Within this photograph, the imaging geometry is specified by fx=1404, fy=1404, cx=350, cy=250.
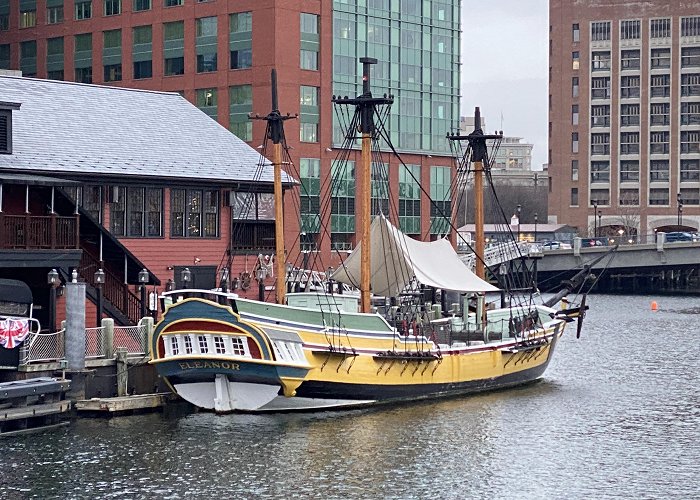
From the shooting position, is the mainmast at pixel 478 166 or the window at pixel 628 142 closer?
the mainmast at pixel 478 166

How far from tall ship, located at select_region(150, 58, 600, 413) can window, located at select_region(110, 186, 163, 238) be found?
348 cm

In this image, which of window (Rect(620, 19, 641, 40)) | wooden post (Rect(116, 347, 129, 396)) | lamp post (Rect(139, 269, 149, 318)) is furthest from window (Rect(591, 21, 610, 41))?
wooden post (Rect(116, 347, 129, 396))

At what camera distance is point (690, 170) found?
A: 7072 inches

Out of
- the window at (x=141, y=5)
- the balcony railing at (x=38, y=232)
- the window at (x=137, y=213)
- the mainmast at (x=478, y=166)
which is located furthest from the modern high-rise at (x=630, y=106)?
the balcony railing at (x=38, y=232)

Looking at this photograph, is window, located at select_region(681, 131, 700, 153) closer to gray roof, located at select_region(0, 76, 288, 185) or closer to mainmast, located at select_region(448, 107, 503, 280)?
mainmast, located at select_region(448, 107, 503, 280)

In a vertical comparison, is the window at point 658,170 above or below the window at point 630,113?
below

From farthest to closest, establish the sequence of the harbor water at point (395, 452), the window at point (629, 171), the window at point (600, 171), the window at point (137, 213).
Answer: the window at point (600, 171), the window at point (629, 171), the window at point (137, 213), the harbor water at point (395, 452)

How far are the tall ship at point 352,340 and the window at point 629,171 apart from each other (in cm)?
12746

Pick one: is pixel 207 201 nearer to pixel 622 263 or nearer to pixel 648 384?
pixel 648 384

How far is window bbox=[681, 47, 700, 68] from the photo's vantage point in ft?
585

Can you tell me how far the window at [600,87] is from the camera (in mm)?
180125

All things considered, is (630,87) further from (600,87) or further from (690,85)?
(690,85)

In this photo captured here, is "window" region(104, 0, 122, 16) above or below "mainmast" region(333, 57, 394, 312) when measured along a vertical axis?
above

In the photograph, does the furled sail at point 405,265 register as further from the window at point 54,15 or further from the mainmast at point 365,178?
the window at point 54,15
